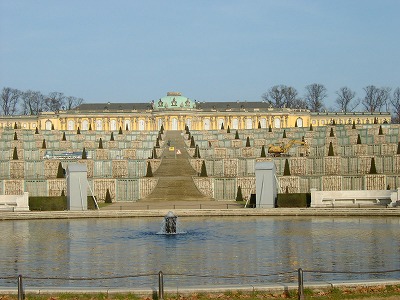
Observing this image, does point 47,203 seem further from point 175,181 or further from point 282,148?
point 282,148

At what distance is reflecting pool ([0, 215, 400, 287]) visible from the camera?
2003 centimetres

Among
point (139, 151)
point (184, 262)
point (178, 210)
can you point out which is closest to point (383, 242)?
point (184, 262)

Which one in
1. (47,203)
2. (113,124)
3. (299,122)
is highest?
(113,124)

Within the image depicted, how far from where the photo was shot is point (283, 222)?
3406 cm

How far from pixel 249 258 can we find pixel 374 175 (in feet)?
93.4

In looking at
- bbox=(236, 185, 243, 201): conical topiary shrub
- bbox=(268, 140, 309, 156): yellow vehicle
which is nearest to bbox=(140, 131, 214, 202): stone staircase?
bbox=(236, 185, 243, 201): conical topiary shrub

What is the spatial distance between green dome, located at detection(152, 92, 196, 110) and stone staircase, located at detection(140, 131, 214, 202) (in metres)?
67.7

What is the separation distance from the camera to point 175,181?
54.4 metres

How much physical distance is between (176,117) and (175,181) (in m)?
84.2

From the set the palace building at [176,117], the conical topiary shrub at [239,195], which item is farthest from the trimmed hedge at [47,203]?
the palace building at [176,117]

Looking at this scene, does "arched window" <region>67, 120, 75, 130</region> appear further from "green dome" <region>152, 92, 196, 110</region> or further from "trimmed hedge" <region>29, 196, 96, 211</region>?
"trimmed hedge" <region>29, 196, 96, 211</region>

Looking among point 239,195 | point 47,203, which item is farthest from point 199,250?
point 239,195

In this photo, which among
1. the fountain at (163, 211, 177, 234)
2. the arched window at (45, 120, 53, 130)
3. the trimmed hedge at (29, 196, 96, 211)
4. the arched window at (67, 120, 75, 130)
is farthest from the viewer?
the arched window at (67, 120, 75, 130)

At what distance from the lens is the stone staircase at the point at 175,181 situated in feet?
164
